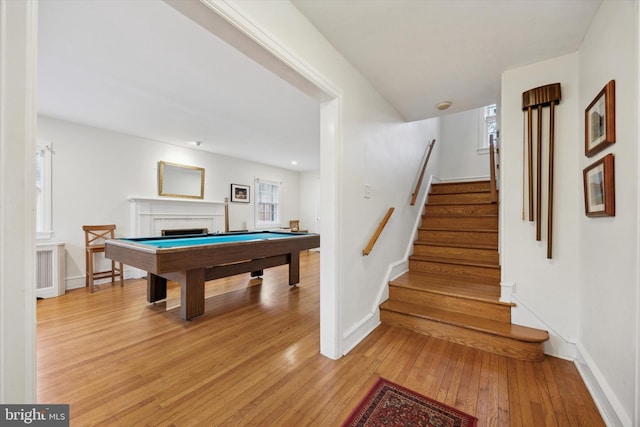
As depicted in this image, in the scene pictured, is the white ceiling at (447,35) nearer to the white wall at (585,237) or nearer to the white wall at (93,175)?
the white wall at (585,237)

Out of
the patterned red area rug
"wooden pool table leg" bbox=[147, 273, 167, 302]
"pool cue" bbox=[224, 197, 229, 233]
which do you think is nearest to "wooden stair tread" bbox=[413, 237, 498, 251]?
the patterned red area rug

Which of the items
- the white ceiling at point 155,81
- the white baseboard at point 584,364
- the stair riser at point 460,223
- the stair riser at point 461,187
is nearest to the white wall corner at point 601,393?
the white baseboard at point 584,364

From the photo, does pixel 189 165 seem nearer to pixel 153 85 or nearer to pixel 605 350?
pixel 153 85

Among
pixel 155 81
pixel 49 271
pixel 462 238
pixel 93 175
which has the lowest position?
pixel 49 271

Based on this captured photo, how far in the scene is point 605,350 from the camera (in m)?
1.48

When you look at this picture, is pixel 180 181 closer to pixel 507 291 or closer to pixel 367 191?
pixel 367 191

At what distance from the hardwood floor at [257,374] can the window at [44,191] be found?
1521 millimetres

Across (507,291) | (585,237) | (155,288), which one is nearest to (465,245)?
(507,291)

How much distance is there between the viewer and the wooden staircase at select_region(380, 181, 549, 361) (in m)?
2.09

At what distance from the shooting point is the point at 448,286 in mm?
2674

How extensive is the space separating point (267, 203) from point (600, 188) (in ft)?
21.8

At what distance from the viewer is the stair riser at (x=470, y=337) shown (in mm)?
1939

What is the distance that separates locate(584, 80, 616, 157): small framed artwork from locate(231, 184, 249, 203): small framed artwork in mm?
6066

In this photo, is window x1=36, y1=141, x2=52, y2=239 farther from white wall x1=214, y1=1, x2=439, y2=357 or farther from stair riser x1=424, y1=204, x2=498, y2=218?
stair riser x1=424, y1=204, x2=498, y2=218
